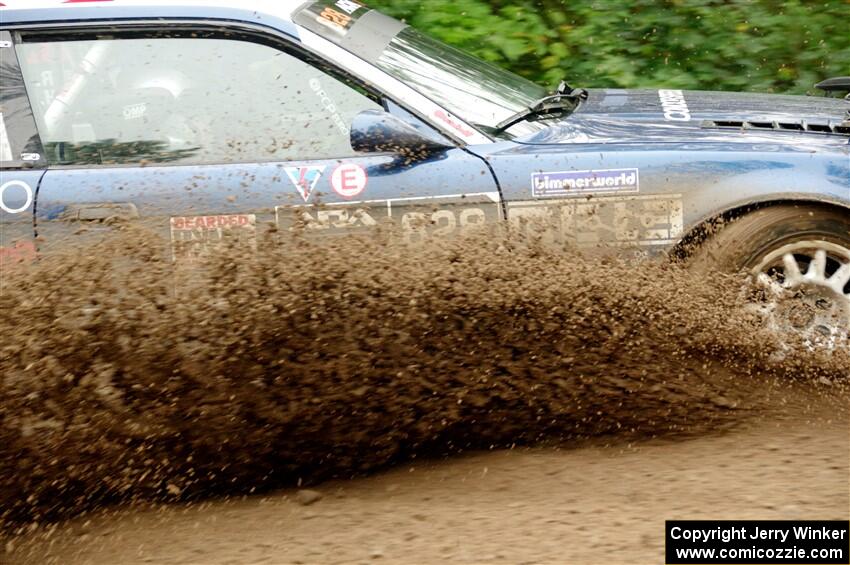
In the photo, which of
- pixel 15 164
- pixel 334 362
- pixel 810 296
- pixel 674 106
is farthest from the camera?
pixel 674 106

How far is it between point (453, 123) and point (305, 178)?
62 centimetres

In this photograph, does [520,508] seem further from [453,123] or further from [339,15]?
[339,15]

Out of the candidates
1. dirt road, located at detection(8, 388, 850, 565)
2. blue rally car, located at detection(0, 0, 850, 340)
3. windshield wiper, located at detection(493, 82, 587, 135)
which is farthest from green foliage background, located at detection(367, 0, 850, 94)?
dirt road, located at detection(8, 388, 850, 565)

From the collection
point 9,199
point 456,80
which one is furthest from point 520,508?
point 9,199

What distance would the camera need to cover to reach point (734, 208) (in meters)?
4.00

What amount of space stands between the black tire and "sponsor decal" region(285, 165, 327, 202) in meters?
1.44

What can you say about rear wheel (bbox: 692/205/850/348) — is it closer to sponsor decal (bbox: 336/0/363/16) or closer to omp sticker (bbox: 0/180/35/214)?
sponsor decal (bbox: 336/0/363/16)

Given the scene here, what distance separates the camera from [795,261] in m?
4.02

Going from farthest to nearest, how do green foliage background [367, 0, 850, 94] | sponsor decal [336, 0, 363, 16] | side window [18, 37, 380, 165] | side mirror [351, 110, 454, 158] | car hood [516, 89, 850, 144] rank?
green foliage background [367, 0, 850, 94], sponsor decal [336, 0, 363, 16], car hood [516, 89, 850, 144], side window [18, 37, 380, 165], side mirror [351, 110, 454, 158]

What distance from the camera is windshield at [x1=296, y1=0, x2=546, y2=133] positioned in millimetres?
4230

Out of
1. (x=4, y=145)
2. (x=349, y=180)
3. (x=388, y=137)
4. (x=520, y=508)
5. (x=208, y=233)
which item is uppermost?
(x=4, y=145)

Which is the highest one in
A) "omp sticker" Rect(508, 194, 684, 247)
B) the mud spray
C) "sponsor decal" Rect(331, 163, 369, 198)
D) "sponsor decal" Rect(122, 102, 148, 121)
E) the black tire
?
"sponsor decal" Rect(122, 102, 148, 121)

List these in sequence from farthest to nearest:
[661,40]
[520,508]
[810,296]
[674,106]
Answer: [661,40] → [674,106] → [810,296] → [520,508]

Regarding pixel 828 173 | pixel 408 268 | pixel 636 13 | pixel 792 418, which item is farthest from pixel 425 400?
pixel 636 13
